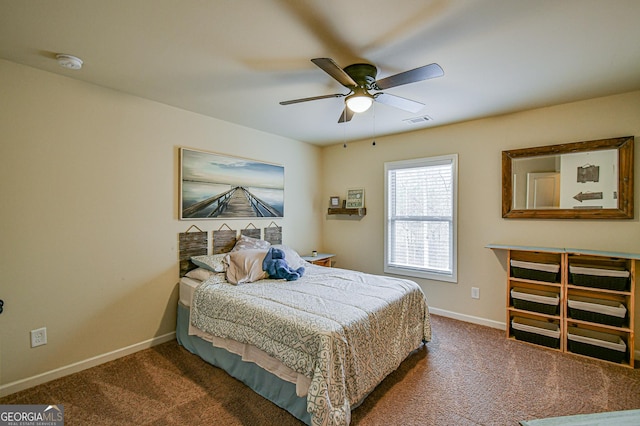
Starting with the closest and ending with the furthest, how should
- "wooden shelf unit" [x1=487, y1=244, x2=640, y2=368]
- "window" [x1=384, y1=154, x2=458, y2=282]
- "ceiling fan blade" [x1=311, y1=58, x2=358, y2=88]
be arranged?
"ceiling fan blade" [x1=311, y1=58, x2=358, y2=88]
"wooden shelf unit" [x1=487, y1=244, x2=640, y2=368]
"window" [x1=384, y1=154, x2=458, y2=282]

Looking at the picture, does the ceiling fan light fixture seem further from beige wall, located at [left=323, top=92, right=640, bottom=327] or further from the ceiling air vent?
beige wall, located at [left=323, top=92, right=640, bottom=327]

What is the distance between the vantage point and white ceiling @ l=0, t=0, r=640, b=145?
1573mm

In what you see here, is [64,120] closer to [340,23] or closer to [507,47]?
[340,23]

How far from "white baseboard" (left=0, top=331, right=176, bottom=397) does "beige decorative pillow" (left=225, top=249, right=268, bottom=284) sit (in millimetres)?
986

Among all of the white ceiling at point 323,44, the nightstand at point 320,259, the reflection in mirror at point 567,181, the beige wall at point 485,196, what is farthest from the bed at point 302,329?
the white ceiling at point 323,44

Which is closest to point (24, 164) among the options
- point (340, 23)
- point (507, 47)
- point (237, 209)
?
point (237, 209)

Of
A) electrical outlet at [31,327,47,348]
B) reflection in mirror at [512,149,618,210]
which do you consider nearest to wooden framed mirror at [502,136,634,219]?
reflection in mirror at [512,149,618,210]

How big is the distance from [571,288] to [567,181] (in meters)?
1.06

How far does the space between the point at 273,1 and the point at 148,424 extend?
103 inches

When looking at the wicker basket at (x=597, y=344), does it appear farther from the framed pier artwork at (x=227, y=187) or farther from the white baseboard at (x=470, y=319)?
the framed pier artwork at (x=227, y=187)

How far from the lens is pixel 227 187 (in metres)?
3.50

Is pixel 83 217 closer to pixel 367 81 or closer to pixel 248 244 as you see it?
pixel 248 244

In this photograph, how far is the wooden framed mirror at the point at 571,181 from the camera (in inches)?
105

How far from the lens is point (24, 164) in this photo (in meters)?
2.20
